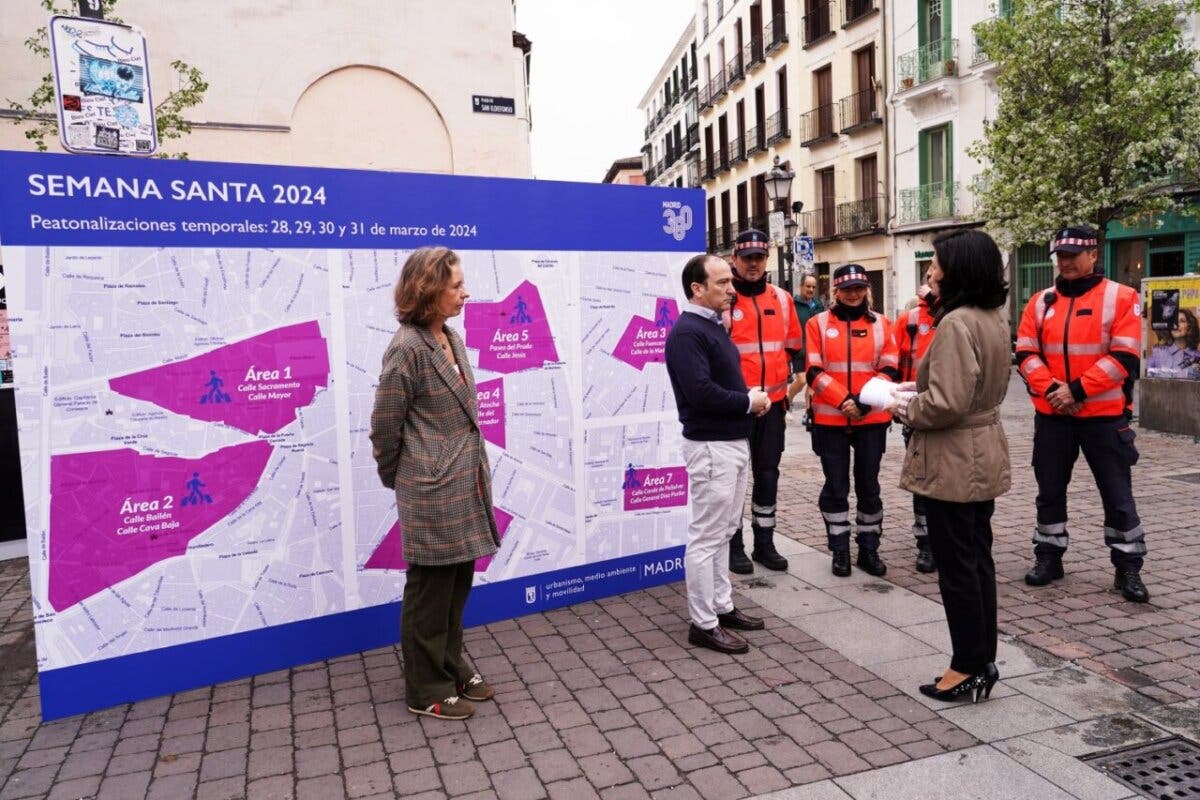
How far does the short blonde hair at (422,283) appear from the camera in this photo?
12.4 ft

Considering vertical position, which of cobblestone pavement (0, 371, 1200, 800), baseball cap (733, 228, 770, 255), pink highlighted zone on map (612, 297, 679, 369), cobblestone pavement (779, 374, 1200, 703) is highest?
baseball cap (733, 228, 770, 255)

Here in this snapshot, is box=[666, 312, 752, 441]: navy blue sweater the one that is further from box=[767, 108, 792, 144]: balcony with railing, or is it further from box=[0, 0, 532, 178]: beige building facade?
box=[767, 108, 792, 144]: balcony with railing

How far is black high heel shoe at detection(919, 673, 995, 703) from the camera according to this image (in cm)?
387

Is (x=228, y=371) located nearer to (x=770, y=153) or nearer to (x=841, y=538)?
(x=841, y=538)

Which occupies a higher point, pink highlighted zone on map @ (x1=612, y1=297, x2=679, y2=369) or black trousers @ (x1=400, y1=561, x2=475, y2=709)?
pink highlighted zone on map @ (x1=612, y1=297, x2=679, y2=369)

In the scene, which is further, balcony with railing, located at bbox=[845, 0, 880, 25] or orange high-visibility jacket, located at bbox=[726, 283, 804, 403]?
balcony with railing, located at bbox=[845, 0, 880, 25]

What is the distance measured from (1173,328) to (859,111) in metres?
21.3

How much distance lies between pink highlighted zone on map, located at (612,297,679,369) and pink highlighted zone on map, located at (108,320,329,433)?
72.4 inches

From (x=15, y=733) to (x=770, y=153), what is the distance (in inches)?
1441

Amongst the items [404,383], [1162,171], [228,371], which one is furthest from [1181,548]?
[1162,171]

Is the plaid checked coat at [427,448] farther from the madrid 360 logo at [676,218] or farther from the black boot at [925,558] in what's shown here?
the black boot at [925,558]

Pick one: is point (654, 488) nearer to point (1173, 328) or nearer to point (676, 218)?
point (676, 218)

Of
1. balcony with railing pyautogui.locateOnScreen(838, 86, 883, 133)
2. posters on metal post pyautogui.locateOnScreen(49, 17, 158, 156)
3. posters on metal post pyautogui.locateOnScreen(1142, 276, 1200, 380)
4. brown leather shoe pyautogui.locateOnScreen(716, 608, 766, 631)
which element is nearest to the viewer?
posters on metal post pyautogui.locateOnScreen(49, 17, 158, 156)

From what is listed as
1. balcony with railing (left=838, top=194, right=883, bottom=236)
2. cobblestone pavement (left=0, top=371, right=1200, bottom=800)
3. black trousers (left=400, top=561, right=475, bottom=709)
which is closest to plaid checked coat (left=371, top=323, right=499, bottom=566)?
black trousers (left=400, top=561, right=475, bottom=709)
